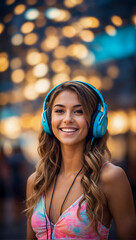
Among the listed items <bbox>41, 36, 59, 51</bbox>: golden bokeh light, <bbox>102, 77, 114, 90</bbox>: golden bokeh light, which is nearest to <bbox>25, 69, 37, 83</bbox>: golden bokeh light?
<bbox>41, 36, 59, 51</bbox>: golden bokeh light

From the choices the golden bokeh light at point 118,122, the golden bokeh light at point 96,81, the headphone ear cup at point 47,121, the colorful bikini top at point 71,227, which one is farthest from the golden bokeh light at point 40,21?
the colorful bikini top at point 71,227

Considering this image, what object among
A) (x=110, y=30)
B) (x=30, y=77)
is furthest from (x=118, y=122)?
(x=30, y=77)

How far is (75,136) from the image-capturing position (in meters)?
1.82

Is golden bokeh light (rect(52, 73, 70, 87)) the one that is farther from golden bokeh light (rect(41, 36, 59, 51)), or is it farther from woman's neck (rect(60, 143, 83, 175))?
woman's neck (rect(60, 143, 83, 175))

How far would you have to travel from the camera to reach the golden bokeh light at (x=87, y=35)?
5.53 metres

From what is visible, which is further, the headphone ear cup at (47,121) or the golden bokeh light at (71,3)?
the golden bokeh light at (71,3)

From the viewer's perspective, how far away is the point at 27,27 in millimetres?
5617

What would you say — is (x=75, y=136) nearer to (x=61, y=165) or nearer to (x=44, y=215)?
(x=61, y=165)

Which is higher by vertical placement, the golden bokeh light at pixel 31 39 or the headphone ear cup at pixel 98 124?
the golden bokeh light at pixel 31 39

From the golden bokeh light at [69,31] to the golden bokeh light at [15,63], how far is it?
1384 mm

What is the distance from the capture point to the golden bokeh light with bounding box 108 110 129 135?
249 inches

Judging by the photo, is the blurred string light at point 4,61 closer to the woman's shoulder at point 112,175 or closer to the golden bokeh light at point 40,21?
the golden bokeh light at point 40,21

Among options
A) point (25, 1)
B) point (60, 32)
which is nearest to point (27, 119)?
point (60, 32)

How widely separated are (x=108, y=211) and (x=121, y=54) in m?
4.73
